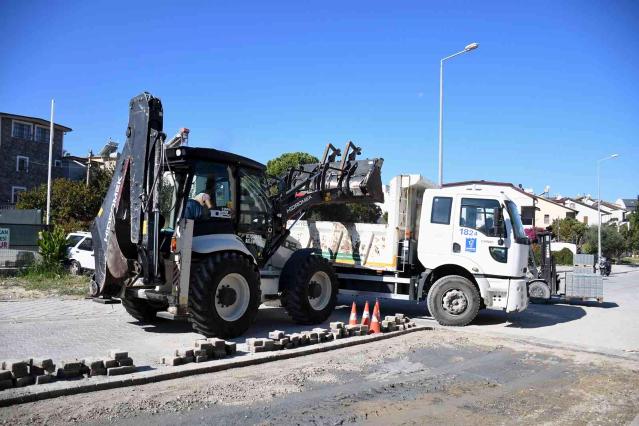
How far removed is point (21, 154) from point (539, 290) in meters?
35.0

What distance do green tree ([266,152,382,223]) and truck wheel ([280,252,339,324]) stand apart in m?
1.98

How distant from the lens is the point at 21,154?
3731 cm

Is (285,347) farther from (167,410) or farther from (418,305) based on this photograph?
(418,305)

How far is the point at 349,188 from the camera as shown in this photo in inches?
476

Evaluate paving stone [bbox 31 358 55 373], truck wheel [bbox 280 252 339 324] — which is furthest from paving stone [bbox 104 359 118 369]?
truck wheel [bbox 280 252 339 324]

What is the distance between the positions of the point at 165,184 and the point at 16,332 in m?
3.33

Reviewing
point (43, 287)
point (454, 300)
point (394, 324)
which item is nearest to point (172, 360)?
point (394, 324)

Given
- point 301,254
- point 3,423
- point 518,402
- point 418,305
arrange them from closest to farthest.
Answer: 1. point 3,423
2. point 518,402
3. point 301,254
4. point 418,305

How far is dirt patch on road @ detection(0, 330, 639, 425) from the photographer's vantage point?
5.13m

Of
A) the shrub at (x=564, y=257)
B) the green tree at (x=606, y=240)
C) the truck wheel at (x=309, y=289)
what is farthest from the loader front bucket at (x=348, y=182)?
the green tree at (x=606, y=240)

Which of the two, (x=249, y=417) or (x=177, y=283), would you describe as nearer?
(x=249, y=417)

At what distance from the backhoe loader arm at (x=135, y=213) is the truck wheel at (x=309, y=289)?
9.13 feet

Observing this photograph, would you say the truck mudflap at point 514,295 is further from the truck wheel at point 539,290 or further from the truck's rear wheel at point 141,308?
the truck's rear wheel at point 141,308

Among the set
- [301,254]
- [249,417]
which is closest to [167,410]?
[249,417]
